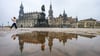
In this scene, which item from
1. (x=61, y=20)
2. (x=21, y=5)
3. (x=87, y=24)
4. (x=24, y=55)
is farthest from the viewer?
(x=21, y=5)

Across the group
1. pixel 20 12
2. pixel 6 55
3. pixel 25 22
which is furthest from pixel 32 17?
pixel 6 55

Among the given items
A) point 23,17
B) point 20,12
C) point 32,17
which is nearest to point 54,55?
point 32,17

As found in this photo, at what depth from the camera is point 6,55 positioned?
4730 millimetres

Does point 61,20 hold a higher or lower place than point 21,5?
lower

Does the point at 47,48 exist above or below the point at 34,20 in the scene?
below

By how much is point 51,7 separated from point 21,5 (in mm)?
30766

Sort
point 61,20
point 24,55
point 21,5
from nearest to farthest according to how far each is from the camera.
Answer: point 24,55
point 61,20
point 21,5

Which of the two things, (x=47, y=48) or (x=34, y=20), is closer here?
(x=47, y=48)

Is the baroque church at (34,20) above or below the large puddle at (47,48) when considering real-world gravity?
above

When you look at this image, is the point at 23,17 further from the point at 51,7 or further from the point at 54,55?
the point at 54,55

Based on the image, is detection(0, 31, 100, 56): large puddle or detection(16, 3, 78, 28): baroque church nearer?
detection(0, 31, 100, 56): large puddle

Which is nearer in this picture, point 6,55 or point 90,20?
point 6,55

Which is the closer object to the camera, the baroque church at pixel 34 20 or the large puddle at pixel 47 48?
the large puddle at pixel 47 48

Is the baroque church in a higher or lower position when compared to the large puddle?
higher
